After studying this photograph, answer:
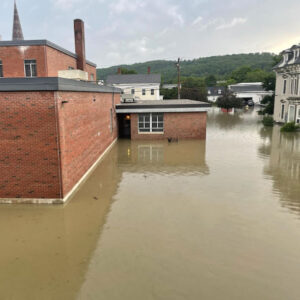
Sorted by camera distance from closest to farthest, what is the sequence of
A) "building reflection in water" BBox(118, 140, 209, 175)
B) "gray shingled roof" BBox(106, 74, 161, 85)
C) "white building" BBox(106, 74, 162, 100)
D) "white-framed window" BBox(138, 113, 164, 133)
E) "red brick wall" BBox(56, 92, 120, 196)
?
"red brick wall" BBox(56, 92, 120, 196) → "building reflection in water" BBox(118, 140, 209, 175) → "white-framed window" BBox(138, 113, 164, 133) → "white building" BBox(106, 74, 162, 100) → "gray shingled roof" BBox(106, 74, 161, 85)

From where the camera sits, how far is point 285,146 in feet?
66.8

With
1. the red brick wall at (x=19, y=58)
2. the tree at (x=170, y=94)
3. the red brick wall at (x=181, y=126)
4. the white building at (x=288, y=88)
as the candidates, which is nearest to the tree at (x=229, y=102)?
the tree at (x=170, y=94)

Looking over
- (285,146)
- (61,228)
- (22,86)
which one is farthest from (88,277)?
(285,146)

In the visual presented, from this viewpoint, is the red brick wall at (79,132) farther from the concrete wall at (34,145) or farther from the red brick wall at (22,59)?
the red brick wall at (22,59)

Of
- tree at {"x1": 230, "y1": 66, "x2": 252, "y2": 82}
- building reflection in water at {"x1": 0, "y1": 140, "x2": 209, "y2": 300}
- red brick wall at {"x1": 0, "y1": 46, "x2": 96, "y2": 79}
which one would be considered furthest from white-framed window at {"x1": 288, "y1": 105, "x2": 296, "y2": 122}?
tree at {"x1": 230, "y1": 66, "x2": 252, "y2": 82}

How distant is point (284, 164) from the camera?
15.3 meters

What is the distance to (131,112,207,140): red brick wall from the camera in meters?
23.5

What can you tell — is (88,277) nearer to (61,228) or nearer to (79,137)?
(61,228)

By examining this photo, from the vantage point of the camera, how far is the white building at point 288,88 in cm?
2905

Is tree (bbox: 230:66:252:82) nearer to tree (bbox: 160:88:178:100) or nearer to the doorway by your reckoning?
tree (bbox: 160:88:178:100)

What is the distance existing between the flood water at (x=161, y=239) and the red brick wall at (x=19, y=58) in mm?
12519

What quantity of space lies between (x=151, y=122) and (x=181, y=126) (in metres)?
2.69

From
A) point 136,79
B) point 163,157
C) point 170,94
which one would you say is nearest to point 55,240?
point 163,157

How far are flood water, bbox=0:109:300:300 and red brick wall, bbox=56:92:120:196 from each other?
97 cm
